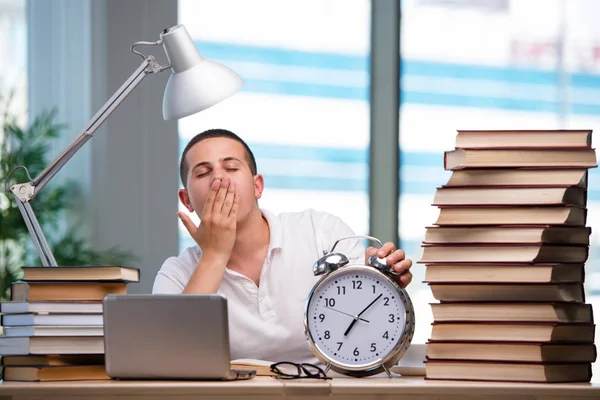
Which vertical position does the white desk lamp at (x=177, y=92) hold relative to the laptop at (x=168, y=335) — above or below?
above

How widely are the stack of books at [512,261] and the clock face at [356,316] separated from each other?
8cm

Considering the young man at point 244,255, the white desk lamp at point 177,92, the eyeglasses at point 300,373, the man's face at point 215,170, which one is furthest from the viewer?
the man's face at point 215,170

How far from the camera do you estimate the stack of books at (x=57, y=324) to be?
5.12 feet

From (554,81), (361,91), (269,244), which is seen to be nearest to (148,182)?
(361,91)

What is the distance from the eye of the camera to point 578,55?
4.34m

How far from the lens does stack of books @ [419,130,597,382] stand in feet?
4.83

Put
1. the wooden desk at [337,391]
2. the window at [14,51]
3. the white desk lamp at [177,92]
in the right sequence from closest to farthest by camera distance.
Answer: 1. the wooden desk at [337,391]
2. the white desk lamp at [177,92]
3. the window at [14,51]

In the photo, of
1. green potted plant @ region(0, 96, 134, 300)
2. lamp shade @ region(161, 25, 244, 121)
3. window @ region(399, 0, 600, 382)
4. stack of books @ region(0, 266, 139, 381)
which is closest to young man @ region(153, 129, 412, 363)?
lamp shade @ region(161, 25, 244, 121)

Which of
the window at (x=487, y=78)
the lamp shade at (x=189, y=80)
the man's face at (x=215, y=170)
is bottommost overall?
the man's face at (x=215, y=170)

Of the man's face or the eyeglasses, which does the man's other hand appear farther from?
the man's face

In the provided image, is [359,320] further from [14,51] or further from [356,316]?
[14,51]

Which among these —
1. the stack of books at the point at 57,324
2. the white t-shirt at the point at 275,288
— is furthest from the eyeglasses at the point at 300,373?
the white t-shirt at the point at 275,288

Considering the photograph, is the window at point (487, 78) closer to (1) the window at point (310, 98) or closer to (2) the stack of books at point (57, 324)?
(1) the window at point (310, 98)

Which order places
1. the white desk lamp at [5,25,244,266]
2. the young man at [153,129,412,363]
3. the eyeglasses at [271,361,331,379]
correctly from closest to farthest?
the eyeglasses at [271,361,331,379]
the white desk lamp at [5,25,244,266]
the young man at [153,129,412,363]
